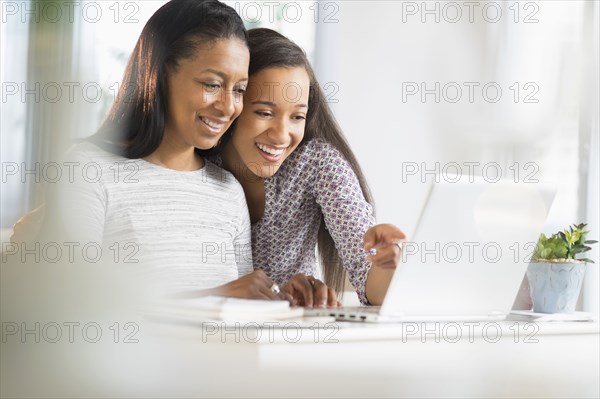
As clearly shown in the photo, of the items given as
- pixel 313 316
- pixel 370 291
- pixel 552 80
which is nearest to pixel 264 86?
pixel 370 291

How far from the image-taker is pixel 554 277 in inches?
43.3

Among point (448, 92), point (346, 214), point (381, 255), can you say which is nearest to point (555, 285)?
point (381, 255)

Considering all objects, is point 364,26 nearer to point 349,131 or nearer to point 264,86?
point 349,131

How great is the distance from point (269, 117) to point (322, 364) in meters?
0.57

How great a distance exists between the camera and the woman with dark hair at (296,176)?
1257mm

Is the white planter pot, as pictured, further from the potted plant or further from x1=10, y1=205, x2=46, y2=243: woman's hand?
x1=10, y1=205, x2=46, y2=243: woman's hand

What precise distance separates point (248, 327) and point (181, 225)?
478 mm

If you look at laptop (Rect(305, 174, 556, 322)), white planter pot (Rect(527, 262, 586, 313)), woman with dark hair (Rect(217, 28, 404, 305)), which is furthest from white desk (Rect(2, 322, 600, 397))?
woman with dark hair (Rect(217, 28, 404, 305))

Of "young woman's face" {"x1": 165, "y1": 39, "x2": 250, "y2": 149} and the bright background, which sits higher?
the bright background

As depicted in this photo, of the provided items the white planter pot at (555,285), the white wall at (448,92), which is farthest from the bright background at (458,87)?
the white planter pot at (555,285)

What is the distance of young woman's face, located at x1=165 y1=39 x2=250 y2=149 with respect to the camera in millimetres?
1155

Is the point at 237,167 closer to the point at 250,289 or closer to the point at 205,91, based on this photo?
the point at 205,91

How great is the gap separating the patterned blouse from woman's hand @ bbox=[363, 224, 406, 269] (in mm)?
142

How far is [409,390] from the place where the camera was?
799 millimetres
